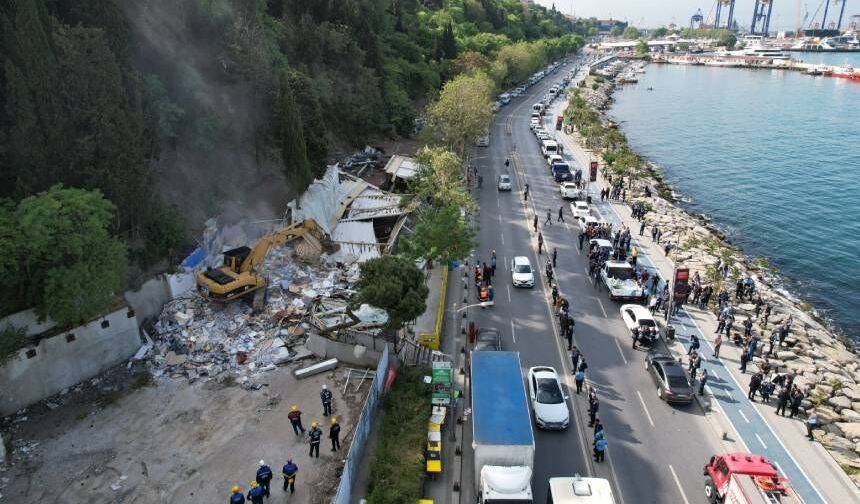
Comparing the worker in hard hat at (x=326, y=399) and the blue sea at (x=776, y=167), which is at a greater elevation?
the worker in hard hat at (x=326, y=399)

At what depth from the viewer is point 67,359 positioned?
22984mm

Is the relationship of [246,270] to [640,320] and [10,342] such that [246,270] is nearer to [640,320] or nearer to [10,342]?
[10,342]

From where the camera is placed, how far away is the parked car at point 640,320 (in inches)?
1032

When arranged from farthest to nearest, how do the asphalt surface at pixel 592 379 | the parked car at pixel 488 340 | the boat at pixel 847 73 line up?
the boat at pixel 847 73, the parked car at pixel 488 340, the asphalt surface at pixel 592 379

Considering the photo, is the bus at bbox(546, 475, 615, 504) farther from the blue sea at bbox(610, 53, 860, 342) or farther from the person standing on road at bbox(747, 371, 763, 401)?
the blue sea at bbox(610, 53, 860, 342)

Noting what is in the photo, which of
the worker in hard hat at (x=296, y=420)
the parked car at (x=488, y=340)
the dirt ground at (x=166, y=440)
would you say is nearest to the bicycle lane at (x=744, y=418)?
the parked car at (x=488, y=340)

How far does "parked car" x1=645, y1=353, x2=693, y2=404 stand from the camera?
22078 mm

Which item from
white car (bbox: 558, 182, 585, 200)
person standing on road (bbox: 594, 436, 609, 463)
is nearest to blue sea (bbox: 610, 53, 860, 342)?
white car (bbox: 558, 182, 585, 200)

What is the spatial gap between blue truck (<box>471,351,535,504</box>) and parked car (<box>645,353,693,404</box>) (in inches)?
248

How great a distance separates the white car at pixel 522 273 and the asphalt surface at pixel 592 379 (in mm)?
428

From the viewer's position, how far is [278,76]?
126ft

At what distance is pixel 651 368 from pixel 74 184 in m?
24.6

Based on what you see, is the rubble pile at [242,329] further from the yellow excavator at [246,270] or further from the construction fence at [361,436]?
the construction fence at [361,436]

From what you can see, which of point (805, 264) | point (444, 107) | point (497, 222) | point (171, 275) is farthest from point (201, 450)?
point (805, 264)
